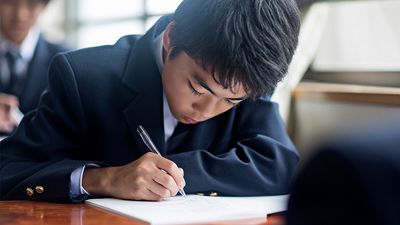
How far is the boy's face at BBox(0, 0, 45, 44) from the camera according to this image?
311 centimetres

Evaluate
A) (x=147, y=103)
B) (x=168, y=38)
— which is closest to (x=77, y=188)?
(x=147, y=103)

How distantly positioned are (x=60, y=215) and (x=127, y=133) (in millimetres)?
400

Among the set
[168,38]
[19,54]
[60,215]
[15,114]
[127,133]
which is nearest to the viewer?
[60,215]

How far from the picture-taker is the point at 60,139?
151 cm

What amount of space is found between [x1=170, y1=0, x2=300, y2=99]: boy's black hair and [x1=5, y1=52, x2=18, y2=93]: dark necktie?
2.00m

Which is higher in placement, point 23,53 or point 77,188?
point 77,188

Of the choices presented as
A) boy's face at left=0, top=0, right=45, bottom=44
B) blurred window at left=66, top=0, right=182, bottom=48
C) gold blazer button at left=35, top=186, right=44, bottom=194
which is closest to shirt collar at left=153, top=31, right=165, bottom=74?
gold blazer button at left=35, top=186, right=44, bottom=194

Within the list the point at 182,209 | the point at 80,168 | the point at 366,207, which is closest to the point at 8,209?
the point at 80,168

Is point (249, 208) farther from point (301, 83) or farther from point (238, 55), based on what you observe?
point (301, 83)

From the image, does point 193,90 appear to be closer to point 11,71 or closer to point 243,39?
point 243,39

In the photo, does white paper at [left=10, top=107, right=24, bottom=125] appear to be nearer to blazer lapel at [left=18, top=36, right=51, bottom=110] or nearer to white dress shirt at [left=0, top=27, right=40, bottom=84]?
blazer lapel at [left=18, top=36, right=51, bottom=110]

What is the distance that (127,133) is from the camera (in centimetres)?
157

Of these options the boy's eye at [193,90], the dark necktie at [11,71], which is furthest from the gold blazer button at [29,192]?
the dark necktie at [11,71]

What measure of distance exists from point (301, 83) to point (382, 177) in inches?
95.1
